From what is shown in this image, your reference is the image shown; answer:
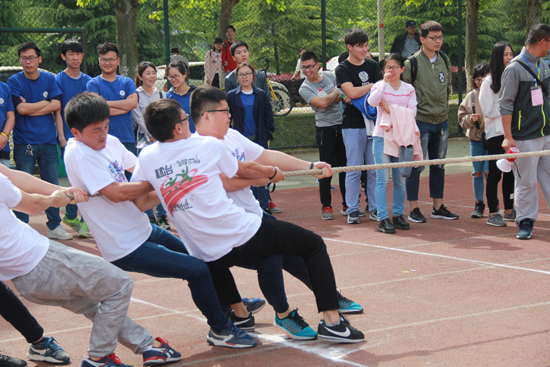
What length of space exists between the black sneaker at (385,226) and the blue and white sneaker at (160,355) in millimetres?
3928

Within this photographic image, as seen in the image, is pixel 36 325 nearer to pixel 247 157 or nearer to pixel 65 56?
pixel 247 157

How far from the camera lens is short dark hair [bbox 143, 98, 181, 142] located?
12.5 feet

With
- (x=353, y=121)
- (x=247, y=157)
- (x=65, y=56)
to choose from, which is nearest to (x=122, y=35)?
(x=65, y=56)

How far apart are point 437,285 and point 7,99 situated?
17.0 feet

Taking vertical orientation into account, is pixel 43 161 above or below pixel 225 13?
below

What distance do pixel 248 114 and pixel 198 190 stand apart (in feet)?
15.4

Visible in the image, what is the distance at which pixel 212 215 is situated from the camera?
3.75 metres

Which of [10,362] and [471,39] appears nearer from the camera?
[10,362]

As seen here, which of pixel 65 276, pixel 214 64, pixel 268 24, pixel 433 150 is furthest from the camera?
pixel 268 24

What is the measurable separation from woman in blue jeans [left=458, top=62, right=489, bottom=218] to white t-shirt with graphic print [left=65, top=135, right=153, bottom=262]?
525 cm

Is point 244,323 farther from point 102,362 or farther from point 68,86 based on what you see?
point 68,86

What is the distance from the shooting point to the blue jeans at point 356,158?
7730 mm

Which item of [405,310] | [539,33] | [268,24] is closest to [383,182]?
[539,33]

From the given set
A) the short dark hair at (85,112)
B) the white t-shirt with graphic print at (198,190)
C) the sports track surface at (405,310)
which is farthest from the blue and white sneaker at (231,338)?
the short dark hair at (85,112)
